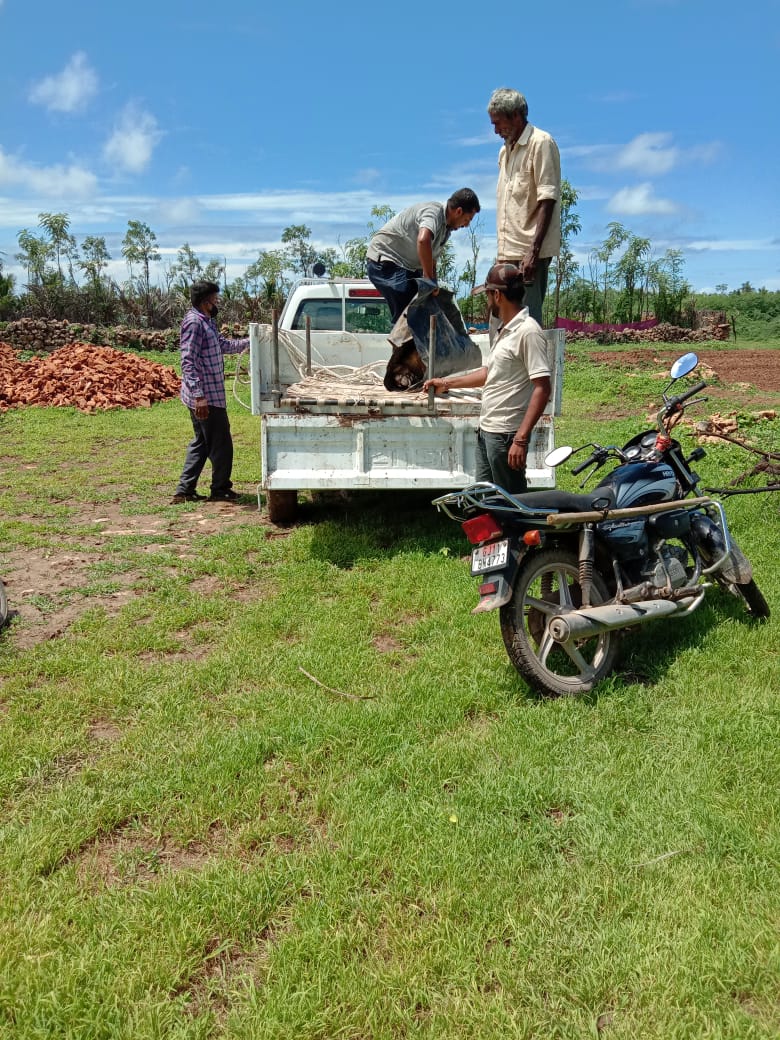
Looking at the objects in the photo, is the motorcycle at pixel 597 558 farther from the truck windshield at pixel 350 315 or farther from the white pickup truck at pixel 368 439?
the truck windshield at pixel 350 315

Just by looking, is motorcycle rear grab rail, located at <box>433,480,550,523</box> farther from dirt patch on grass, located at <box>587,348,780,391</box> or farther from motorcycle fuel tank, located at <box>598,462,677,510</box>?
dirt patch on grass, located at <box>587,348,780,391</box>

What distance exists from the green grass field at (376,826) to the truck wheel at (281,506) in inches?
54.4

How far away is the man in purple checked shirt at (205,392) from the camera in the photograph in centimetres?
727

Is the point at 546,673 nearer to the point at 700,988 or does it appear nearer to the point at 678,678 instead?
the point at 678,678

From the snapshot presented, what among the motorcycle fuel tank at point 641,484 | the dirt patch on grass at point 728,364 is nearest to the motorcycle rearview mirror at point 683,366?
the motorcycle fuel tank at point 641,484

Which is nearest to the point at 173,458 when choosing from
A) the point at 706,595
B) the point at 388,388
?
the point at 388,388

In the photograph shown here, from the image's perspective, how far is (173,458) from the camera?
1009 cm

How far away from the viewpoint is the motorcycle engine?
12.6 feet

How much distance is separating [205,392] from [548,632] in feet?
16.1

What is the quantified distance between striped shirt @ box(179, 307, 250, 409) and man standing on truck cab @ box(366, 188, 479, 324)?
1.61 metres

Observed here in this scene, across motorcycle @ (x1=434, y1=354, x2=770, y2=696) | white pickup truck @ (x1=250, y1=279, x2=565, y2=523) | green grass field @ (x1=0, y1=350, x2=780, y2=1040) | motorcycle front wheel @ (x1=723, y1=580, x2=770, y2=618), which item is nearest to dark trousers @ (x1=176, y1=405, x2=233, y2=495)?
white pickup truck @ (x1=250, y1=279, x2=565, y2=523)

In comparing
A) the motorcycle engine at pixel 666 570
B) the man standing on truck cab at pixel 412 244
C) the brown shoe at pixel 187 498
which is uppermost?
the man standing on truck cab at pixel 412 244

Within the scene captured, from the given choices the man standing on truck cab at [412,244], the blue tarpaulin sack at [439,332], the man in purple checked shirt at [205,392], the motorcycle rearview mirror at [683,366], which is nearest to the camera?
the motorcycle rearview mirror at [683,366]

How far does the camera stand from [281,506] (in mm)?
6328
